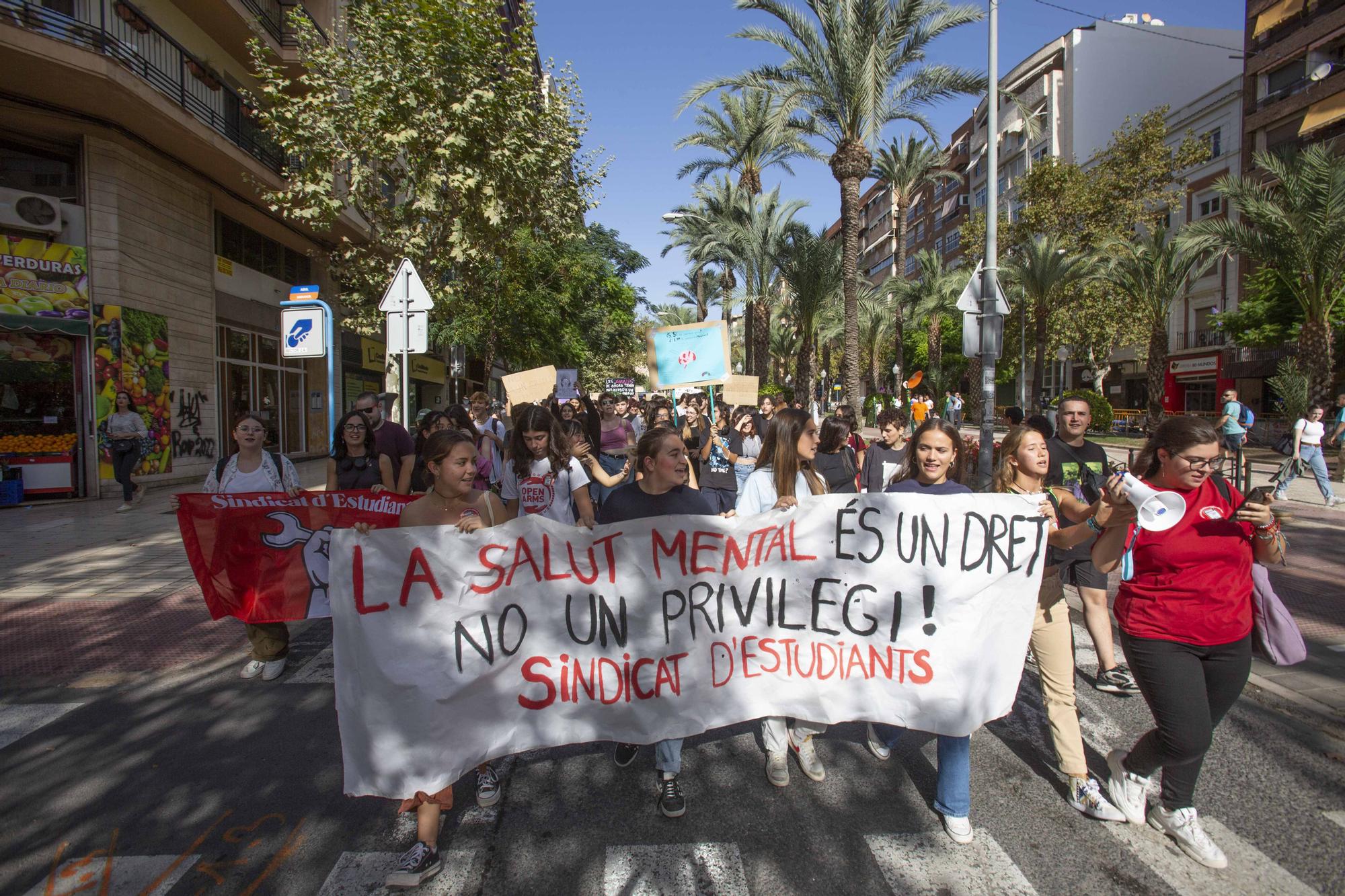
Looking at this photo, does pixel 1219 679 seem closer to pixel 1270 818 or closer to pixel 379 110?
pixel 1270 818

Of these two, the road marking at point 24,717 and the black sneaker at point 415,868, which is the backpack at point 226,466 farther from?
the black sneaker at point 415,868

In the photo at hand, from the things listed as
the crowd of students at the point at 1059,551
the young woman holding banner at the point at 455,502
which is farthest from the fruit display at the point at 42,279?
the young woman holding banner at the point at 455,502

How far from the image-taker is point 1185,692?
2.77m

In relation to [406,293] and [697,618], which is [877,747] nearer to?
[697,618]

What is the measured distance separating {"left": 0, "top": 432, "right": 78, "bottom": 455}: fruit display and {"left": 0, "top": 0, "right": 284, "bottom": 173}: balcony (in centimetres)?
614

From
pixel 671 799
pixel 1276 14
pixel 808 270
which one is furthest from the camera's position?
pixel 1276 14

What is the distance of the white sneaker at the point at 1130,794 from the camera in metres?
3.05

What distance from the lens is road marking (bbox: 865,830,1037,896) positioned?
267cm

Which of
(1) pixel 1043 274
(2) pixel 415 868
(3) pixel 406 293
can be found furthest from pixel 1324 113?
(2) pixel 415 868

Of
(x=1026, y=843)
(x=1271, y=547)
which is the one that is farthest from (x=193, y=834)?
(x=1271, y=547)

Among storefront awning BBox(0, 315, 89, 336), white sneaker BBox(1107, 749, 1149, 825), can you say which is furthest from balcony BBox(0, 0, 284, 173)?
white sneaker BBox(1107, 749, 1149, 825)

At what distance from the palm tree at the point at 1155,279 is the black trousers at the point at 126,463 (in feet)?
84.9

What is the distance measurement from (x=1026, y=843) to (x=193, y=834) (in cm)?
333

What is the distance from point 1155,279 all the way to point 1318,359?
195 inches
